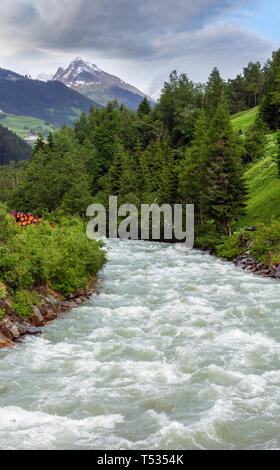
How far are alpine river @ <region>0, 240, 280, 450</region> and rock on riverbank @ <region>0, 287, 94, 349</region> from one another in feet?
1.82

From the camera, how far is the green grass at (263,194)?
135ft

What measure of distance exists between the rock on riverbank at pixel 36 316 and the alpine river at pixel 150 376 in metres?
0.55

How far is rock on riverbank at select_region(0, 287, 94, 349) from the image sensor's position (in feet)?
54.7

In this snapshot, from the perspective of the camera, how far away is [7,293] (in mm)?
18469

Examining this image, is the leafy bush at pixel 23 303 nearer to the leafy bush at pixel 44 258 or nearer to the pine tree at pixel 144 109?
the leafy bush at pixel 44 258

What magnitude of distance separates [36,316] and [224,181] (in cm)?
2685

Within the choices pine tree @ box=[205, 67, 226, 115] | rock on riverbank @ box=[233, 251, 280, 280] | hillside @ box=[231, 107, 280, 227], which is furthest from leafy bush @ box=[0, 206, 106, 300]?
pine tree @ box=[205, 67, 226, 115]

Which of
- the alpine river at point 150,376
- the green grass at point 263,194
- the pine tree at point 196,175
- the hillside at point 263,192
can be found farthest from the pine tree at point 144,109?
the alpine river at point 150,376

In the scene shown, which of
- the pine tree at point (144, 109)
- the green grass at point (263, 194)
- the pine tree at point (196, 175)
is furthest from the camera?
the pine tree at point (144, 109)

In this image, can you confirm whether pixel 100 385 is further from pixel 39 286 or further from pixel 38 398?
pixel 39 286

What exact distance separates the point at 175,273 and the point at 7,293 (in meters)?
14.3

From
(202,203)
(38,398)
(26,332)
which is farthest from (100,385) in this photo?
(202,203)

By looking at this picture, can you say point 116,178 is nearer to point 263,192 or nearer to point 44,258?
point 263,192
